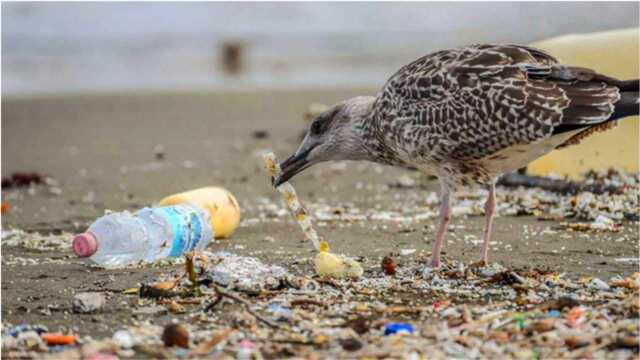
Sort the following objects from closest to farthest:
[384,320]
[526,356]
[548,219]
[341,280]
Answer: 1. [526,356]
2. [384,320]
3. [341,280]
4. [548,219]

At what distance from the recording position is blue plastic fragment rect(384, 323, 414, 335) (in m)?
4.79

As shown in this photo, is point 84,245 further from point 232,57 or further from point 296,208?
point 232,57

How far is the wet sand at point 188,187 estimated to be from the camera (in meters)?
6.20

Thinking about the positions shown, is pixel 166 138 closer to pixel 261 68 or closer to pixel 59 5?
pixel 261 68

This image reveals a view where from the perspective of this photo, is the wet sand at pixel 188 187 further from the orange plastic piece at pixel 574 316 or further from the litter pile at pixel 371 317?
the orange plastic piece at pixel 574 316

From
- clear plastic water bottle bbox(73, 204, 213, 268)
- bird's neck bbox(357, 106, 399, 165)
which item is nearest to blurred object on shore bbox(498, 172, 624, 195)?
bird's neck bbox(357, 106, 399, 165)

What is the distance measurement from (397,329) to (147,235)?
7.63ft

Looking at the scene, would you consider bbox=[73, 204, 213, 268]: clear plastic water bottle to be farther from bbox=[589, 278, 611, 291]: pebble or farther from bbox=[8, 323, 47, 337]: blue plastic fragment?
bbox=[589, 278, 611, 291]: pebble

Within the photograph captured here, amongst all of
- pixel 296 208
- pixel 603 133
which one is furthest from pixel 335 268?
pixel 603 133

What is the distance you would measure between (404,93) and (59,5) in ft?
67.7

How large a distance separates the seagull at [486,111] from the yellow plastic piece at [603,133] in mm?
2637

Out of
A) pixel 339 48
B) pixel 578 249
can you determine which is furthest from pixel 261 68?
pixel 578 249

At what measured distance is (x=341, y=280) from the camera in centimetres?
588

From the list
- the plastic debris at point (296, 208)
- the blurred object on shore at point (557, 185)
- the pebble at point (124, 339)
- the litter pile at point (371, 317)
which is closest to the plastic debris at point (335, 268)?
the litter pile at point (371, 317)
